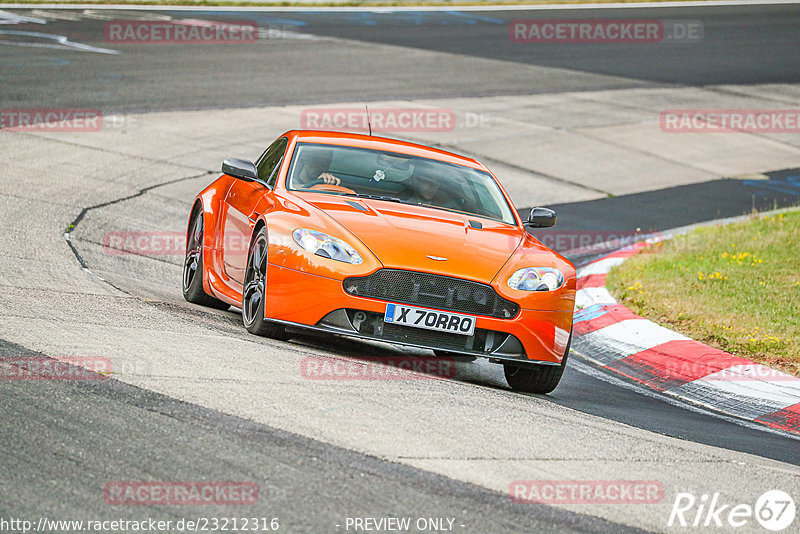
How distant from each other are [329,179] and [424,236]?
1.20 m

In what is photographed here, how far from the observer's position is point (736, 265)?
11.0m

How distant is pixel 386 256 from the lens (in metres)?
6.52

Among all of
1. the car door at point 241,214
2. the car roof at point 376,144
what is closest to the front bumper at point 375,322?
the car door at point 241,214

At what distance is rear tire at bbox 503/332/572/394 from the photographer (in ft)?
22.8

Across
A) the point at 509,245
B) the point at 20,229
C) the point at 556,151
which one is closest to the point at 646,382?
the point at 509,245

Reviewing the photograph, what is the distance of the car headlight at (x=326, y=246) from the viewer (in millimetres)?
6527

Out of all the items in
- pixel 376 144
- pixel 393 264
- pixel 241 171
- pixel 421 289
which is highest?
pixel 376 144

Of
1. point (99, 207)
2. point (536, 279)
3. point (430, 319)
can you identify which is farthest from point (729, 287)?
point (99, 207)

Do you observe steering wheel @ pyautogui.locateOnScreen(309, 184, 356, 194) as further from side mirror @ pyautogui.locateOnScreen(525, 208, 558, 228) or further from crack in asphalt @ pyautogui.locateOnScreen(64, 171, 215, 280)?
crack in asphalt @ pyautogui.locateOnScreen(64, 171, 215, 280)

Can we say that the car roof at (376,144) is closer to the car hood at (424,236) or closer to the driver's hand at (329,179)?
the driver's hand at (329,179)

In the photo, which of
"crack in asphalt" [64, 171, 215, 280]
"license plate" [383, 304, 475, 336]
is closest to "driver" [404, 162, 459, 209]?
"license plate" [383, 304, 475, 336]

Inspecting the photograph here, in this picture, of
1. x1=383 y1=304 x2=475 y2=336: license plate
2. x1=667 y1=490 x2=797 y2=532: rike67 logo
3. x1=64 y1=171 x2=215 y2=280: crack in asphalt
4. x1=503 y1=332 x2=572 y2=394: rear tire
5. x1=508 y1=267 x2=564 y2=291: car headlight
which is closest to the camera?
x1=667 y1=490 x2=797 y2=532: rike67 logo

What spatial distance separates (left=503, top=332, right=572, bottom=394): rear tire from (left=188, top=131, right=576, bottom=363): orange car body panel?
0.32ft

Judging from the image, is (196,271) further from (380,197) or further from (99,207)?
(99,207)
